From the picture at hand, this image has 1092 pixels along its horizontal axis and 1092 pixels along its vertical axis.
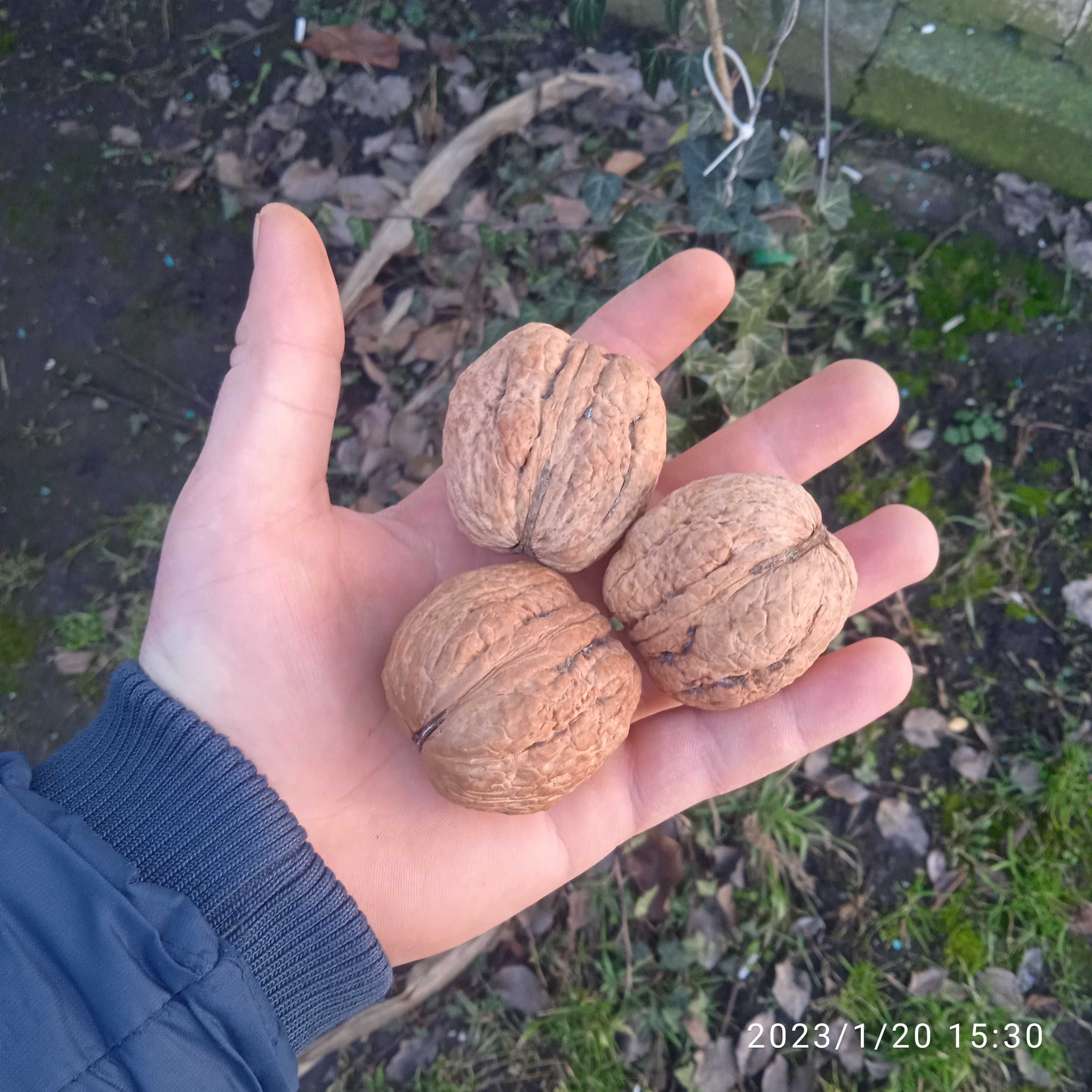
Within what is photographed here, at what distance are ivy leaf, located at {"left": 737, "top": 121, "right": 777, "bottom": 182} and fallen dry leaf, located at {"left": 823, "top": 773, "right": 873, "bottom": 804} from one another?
2.27 metres

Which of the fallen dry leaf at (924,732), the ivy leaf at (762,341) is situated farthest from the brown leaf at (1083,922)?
the ivy leaf at (762,341)

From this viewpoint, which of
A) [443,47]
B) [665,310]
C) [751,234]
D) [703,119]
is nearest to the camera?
[665,310]

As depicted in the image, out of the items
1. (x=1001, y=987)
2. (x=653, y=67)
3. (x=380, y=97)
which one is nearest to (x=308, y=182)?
(x=380, y=97)

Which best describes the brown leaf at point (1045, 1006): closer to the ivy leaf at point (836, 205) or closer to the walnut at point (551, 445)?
the walnut at point (551, 445)

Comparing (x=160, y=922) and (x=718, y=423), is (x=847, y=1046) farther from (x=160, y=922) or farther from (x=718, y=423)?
(x=160, y=922)

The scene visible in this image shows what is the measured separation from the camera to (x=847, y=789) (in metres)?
3.48

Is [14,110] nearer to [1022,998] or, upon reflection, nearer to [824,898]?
[824,898]

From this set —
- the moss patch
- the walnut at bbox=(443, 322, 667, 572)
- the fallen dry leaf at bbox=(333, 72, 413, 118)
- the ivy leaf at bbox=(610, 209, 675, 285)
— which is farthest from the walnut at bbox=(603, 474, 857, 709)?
the fallen dry leaf at bbox=(333, 72, 413, 118)

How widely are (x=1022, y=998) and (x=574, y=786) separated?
7.19ft

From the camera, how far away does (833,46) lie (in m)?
3.79

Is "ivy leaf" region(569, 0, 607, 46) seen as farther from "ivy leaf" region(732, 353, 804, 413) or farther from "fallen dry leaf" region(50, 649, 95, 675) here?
"fallen dry leaf" region(50, 649, 95, 675)

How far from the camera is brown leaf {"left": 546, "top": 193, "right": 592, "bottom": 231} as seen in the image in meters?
3.70

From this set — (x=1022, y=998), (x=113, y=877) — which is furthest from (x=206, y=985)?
(x=1022, y=998)

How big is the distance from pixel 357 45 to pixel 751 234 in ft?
7.16
